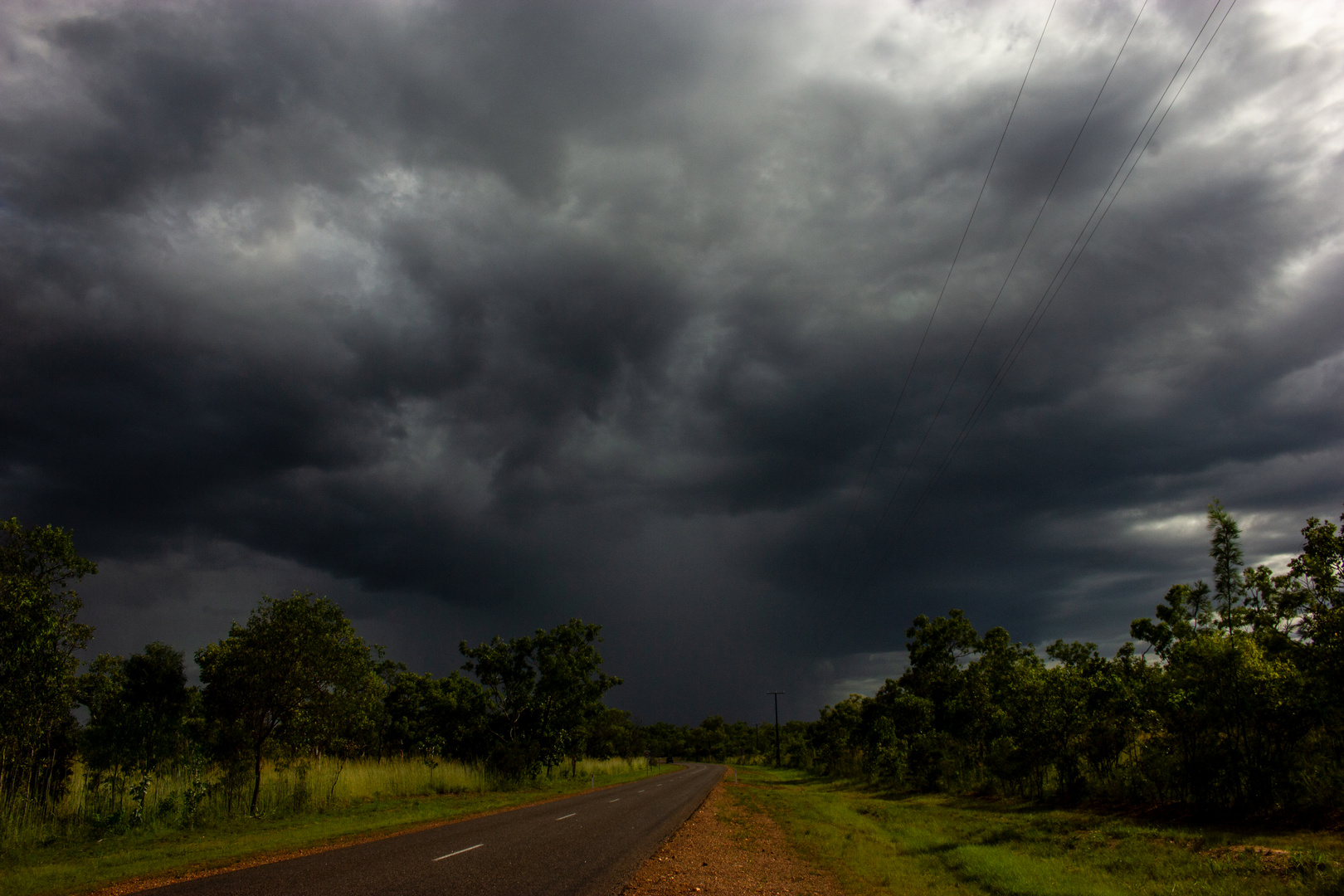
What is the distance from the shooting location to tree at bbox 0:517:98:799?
61.5ft

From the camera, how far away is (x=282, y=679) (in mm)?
27328

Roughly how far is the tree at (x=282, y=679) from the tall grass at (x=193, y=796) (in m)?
1.05

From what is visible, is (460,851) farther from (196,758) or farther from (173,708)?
(173,708)

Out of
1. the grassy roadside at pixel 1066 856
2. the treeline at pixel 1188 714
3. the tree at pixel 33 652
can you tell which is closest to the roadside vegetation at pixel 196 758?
the tree at pixel 33 652

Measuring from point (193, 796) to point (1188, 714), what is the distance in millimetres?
33123

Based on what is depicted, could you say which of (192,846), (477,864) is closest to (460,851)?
(477,864)

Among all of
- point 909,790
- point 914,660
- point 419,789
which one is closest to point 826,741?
point 914,660

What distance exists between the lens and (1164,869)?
16.0m

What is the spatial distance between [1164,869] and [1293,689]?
8.69 metres

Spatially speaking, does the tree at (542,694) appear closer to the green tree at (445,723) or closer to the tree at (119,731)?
the green tree at (445,723)

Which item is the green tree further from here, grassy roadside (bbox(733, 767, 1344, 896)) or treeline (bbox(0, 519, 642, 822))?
grassy roadside (bbox(733, 767, 1344, 896))

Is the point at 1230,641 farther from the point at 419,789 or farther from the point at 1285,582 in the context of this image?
the point at 419,789

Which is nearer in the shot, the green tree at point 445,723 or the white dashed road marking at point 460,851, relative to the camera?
the white dashed road marking at point 460,851

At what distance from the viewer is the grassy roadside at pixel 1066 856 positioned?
14478 mm
